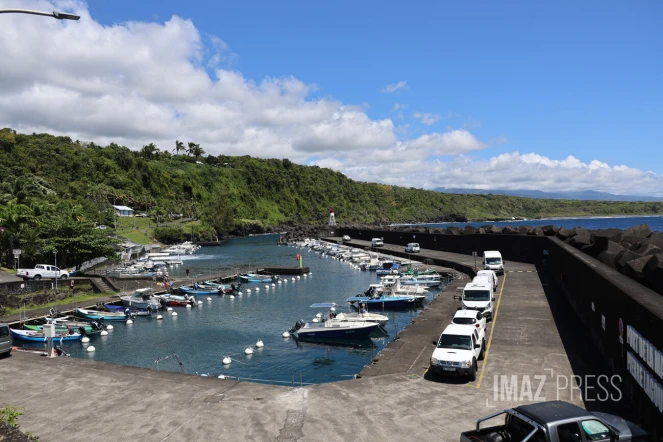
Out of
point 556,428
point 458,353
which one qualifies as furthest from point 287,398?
point 556,428

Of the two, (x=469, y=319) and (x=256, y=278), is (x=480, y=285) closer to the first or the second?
(x=469, y=319)

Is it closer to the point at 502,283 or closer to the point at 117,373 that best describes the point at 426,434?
the point at 117,373

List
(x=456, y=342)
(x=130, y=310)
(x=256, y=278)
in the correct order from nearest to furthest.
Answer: (x=456, y=342) < (x=130, y=310) < (x=256, y=278)

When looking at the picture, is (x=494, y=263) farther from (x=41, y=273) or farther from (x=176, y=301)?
(x=41, y=273)

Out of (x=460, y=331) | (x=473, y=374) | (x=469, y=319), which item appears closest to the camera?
(x=473, y=374)

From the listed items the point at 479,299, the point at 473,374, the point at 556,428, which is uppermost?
the point at 556,428

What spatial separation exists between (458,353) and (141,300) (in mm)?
34907

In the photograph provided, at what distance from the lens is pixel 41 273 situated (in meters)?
44.7

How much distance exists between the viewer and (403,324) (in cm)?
3631

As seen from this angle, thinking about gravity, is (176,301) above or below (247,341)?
above

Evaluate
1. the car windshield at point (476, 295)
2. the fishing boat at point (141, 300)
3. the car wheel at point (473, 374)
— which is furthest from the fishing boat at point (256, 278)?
the car wheel at point (473, 374)

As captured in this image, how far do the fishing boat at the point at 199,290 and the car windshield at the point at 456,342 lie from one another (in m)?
38.6

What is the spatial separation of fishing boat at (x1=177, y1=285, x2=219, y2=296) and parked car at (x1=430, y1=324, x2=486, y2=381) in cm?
3819

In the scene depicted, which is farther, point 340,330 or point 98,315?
point 98,315
